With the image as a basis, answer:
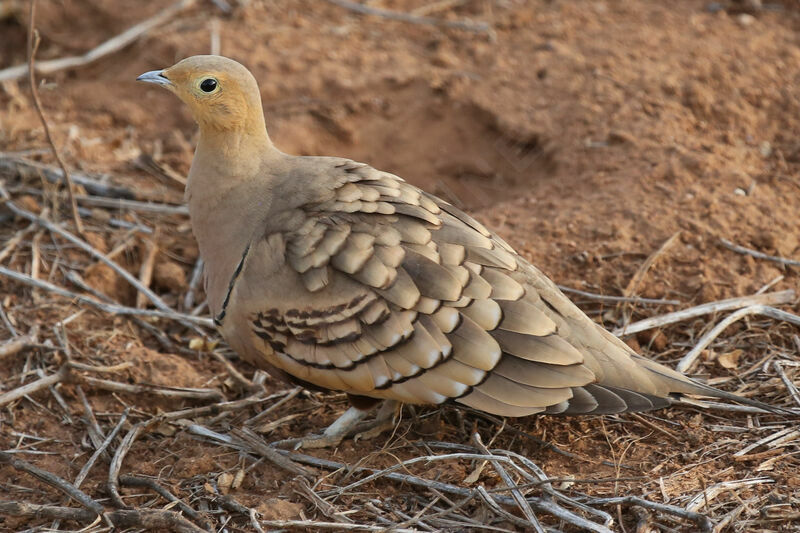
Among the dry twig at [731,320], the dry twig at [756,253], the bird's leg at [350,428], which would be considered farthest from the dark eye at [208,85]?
the dry twig at [756,253]

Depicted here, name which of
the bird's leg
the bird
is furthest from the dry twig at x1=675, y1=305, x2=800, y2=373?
the bird's leg

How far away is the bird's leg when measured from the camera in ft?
12.7

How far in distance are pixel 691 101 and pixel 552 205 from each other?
4.46ft

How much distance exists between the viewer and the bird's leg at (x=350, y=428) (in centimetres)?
386

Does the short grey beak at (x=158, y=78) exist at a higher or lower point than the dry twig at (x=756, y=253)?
higher

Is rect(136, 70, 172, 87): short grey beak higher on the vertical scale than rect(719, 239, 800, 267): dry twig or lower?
higher

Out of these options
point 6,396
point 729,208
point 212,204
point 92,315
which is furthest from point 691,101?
point 6,396

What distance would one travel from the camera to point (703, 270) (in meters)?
4.57

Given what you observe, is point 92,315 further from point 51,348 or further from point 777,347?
point 777,347

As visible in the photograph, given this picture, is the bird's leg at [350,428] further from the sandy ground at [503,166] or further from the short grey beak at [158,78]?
the short grey beak at [158,78]

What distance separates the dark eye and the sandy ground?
4.35ft

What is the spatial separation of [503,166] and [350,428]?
8.32 ft

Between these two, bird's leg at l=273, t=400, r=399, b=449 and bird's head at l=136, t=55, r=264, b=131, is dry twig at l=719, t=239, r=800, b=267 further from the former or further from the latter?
bird's head at l=136, t=55, r=264, b=131

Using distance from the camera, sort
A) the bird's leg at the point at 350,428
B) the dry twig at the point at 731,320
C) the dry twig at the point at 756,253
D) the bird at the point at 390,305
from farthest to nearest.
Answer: the dry twig at the point at 756,253 < the dry twig at the point at 731,320 < the bird's leg at the point at 350,428 < the bird at the point at 390,305
